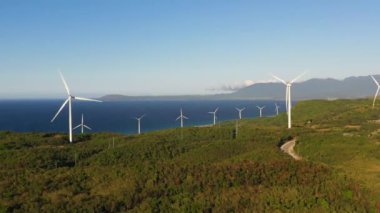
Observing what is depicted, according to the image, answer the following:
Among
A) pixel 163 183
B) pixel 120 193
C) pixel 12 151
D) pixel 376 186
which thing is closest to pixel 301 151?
pixel 376 186

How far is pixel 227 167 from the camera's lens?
61.5m

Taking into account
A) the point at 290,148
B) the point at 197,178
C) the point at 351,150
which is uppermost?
the point at 197,178

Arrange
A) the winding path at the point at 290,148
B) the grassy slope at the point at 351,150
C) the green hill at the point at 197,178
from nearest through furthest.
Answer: the green hill at the point at 197,178 → the grassy slope at the point at 351,150 → the winding path at the point at 290,148

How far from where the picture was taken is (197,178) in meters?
55.6

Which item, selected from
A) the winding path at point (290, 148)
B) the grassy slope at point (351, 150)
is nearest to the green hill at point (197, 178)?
the grassy slope at point (351, 150)

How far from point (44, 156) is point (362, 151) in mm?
59629

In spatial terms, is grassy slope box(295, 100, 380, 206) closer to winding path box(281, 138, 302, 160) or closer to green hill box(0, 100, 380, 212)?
green hill box(0, 100, 380, 212)

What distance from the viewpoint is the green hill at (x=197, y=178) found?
4372 cm

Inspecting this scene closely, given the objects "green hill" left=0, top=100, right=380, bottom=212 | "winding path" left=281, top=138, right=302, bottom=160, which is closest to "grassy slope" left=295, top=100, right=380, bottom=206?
"green hill" left=0, top=100, right=380, bottom=212

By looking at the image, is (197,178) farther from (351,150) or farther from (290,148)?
(290,148)

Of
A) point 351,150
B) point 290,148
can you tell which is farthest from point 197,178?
point 290,148

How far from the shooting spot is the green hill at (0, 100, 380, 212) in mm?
43719

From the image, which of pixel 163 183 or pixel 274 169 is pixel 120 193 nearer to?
pixel 163 183

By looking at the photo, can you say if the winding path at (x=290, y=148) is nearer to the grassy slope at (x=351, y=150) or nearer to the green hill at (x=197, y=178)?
the grassy slope at (x=351, y=150)
